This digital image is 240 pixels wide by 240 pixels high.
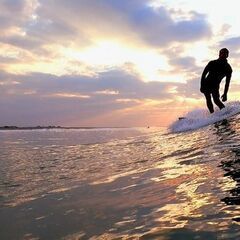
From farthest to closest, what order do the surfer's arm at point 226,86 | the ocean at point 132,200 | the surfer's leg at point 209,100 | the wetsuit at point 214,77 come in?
the surfer's leg at point 209,100, the surfer's arm at point 226,86, the wetsuit at point 214,77, the ocean at point 132,200

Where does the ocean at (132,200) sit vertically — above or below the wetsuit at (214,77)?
below

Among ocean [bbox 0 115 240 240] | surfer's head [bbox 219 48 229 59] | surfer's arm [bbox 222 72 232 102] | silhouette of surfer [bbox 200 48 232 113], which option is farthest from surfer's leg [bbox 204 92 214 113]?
ocean [bbox 0 115 240 240]

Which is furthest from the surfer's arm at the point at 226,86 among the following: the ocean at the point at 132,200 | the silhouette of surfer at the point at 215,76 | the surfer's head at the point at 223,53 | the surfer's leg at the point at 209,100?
the ocean at the point at 132,200

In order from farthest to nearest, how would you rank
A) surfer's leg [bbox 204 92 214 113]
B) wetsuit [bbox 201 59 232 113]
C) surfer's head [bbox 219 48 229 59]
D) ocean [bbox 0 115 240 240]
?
surfer's leg [bbox 204 92 214 113] → wetsuit [bbox 201 59 232 113] → surfer's head [bbox 219 48 229 59] → ocean [bbox 0 115 240 240]

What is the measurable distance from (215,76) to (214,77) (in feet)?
0.18

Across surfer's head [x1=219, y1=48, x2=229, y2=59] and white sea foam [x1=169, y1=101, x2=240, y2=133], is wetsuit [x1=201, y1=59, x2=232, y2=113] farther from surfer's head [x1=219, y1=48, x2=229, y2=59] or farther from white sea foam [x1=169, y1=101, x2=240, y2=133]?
white sea foam [x1=169, y1=101, x2=240, y2=133]

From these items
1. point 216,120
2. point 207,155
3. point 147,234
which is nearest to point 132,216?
point 147,234

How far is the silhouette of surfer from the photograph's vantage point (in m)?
15.2

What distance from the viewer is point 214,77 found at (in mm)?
15461

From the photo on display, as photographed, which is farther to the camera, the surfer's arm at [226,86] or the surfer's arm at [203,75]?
the surfer's arm at [226,86]

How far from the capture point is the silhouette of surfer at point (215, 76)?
15156 millimetres

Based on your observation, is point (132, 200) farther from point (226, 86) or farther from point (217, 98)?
point (217, 98)

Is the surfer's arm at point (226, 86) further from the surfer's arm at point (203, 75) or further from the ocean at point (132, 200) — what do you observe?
the ocean at point (132, 200)

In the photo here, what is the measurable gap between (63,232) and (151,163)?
14.6ft
